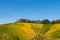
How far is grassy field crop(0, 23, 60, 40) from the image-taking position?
107738 millimetres

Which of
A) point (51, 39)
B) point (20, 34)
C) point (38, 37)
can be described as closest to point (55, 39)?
point (51, 39)

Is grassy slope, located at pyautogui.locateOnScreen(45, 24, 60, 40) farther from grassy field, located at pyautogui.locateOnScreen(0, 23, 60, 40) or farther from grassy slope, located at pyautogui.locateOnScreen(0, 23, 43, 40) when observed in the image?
grassy slope, located at pyautogui.locateOnScreen(0, 23, 43, 40)

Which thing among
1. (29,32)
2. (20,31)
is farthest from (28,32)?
(20,31)

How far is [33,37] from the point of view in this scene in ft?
371

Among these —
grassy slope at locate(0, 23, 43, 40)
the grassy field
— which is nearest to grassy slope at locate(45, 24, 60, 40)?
the grassy field

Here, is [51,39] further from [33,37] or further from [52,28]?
[52,28]

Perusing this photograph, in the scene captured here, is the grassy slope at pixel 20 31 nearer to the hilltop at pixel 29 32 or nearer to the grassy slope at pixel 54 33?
the hilltop at pixel 29 32

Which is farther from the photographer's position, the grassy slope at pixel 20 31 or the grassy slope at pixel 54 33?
the grassy slope at pixel 20 31

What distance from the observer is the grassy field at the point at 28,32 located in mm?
107738

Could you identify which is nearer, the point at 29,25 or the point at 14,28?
the point at 14,28

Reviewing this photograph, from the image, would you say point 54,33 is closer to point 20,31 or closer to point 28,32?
point 28,32

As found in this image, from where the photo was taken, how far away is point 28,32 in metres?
121

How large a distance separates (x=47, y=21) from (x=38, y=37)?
42.4 metres

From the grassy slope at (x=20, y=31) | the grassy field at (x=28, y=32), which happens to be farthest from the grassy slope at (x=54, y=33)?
the grassy slope at (x=20, y=31)
